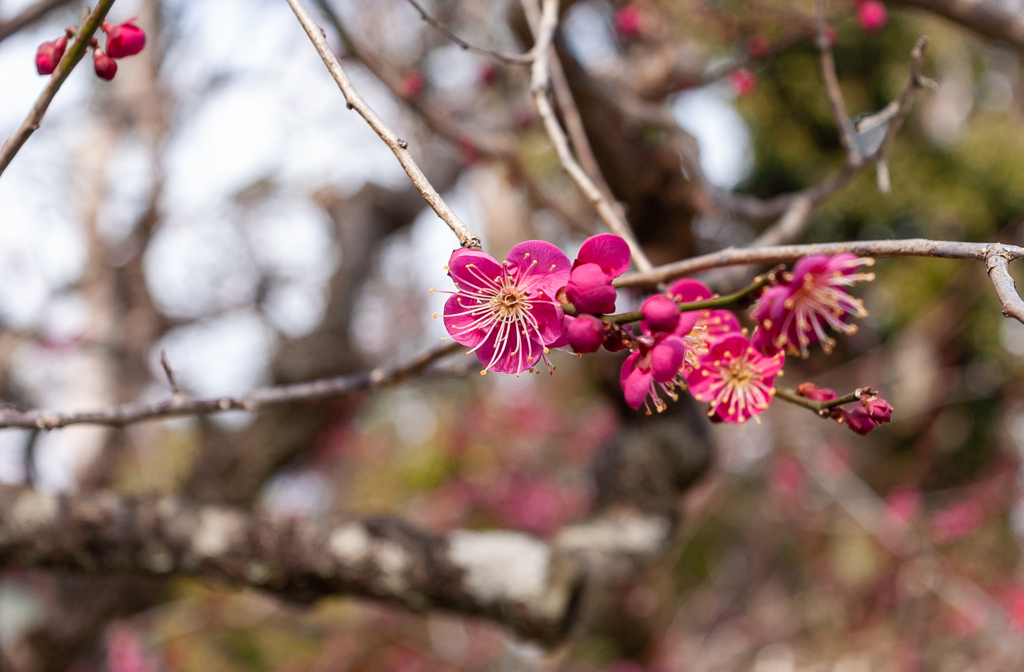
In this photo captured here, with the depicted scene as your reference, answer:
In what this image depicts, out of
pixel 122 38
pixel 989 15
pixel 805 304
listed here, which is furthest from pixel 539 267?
pixel 989 15

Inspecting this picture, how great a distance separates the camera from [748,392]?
2.75 feet

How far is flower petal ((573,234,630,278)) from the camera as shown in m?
0.71

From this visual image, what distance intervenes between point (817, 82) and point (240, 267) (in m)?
4.66

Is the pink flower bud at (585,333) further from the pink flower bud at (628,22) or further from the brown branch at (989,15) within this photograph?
the pink flower bud at (628,22)

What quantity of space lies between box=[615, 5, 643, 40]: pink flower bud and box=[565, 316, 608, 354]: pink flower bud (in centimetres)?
240

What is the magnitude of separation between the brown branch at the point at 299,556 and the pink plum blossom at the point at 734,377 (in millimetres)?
1024

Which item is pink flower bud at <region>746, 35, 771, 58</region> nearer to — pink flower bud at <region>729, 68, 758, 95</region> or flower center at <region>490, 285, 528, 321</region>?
pink flower bud at <region>729, 68, 758, 95</region>

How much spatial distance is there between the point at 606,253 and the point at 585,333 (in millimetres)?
Result: 121

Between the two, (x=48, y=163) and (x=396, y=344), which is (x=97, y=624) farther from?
(x=396, y=344)

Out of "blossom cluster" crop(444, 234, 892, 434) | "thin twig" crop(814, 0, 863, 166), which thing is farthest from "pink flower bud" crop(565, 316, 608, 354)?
"thin twig" crop(814, 0, 863, 166)

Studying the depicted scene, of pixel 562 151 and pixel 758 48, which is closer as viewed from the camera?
pixel 562 151

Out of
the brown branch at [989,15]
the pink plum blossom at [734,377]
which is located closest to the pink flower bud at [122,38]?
the pink plum blossom at [734,377]

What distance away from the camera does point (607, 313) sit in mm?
697

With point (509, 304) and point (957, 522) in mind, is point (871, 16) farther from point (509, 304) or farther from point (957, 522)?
point (957, 522)
